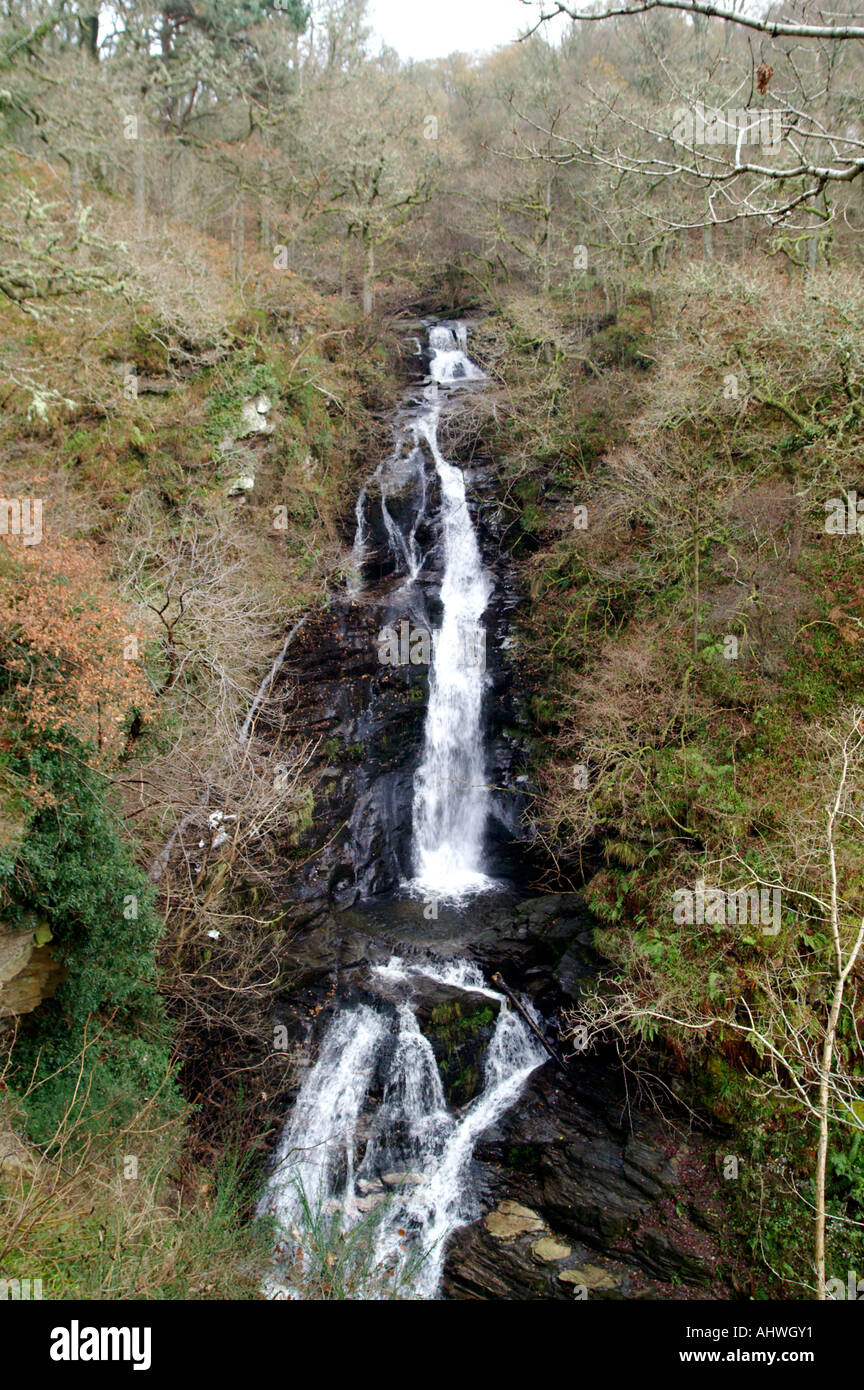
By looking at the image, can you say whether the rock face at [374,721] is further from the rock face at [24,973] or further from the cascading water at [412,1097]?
the rock face at [24,973]

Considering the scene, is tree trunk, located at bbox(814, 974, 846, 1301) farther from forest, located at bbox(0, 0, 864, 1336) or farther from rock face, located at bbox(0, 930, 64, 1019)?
rock face, located at bbox(0, 930, 64, 1019)

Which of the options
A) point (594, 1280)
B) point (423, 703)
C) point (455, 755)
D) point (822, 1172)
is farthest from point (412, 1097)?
point (423, 703)

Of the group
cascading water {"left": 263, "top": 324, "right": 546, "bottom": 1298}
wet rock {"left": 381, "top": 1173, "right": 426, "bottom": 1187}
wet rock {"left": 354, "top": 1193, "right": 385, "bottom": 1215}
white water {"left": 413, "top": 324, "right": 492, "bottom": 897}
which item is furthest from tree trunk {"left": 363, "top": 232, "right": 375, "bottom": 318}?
wet rock {"left": 354, "top": 1193, "right": 385, "bottom": 1215}

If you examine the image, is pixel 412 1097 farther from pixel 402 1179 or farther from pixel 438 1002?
pixel 438 1002

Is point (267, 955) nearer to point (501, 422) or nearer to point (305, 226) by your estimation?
point (501, 422)

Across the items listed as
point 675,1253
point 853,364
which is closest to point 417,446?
point 853,364
